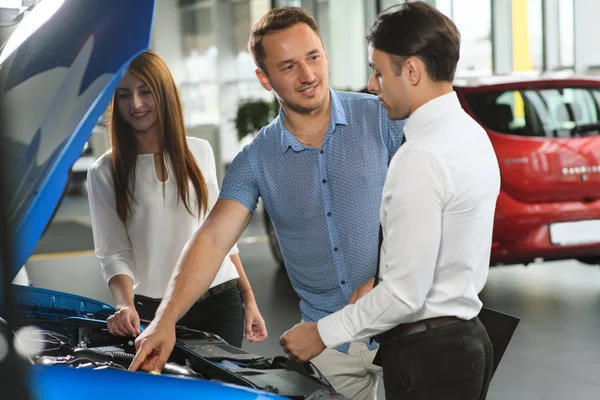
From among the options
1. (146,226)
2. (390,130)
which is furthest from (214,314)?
(390,130)

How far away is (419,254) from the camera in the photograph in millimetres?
1962

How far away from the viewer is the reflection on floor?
4.88 metres

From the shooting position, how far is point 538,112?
6566mm

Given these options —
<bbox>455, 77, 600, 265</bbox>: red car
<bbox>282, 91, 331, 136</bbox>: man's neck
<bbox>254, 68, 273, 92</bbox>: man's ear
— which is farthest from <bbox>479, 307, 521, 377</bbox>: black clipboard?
<bbox>455, 77, 600, 265</bbox>: red car

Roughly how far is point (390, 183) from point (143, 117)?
1337 millimetres

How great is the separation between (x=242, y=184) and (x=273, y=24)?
47 cm

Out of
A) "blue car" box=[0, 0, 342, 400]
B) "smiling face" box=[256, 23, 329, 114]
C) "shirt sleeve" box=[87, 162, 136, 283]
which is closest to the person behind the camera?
"blue car" box=[0, 0, 342, 400]

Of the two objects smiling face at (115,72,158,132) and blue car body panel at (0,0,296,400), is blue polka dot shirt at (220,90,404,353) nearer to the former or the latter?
smiling face at (115,72,158,132)

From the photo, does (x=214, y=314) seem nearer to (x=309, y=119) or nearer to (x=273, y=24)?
(x=309, y=119)

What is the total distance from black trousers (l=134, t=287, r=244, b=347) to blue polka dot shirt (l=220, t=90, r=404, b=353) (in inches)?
24.5

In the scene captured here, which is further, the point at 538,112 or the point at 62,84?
the point at 538,112

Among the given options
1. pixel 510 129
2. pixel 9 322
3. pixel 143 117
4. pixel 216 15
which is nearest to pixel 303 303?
pixel 143 117

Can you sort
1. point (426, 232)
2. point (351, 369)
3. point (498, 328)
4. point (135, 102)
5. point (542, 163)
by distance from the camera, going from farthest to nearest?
point (542, 163), point (135, 102), point (351, 369), point (498, 328), point (426, 232)

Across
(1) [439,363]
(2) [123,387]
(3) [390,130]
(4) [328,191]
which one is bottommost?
(1) [439,363]
